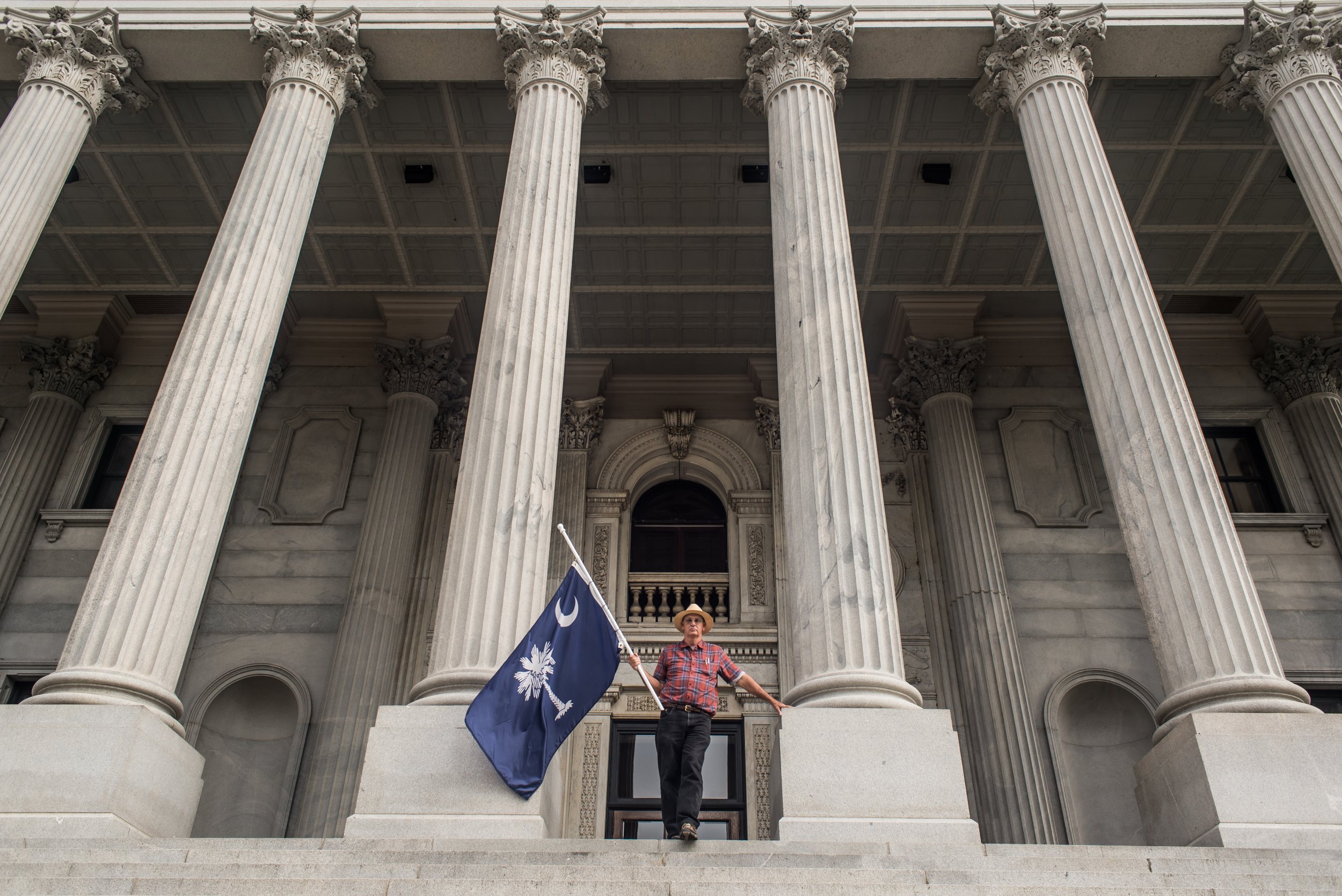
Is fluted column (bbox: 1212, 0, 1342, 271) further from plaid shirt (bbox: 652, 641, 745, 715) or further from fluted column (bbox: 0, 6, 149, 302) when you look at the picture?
fluted column (bbox: 0, 6, 149, 302)

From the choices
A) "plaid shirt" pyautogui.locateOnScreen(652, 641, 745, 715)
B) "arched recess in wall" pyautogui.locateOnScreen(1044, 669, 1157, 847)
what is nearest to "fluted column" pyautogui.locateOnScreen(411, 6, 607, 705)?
"plaid shirt" pyautogui.locateOnScreen(652, 641, 745, 715)

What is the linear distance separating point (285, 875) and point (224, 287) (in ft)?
25.0

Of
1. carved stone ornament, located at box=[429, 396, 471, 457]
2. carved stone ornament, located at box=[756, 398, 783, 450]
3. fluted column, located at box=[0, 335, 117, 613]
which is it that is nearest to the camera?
fluted column, located at box=[0, 335, 117, 613]

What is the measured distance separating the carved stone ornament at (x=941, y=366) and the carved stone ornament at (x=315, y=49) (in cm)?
1191

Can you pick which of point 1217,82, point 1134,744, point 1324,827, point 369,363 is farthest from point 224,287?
point 1134,744

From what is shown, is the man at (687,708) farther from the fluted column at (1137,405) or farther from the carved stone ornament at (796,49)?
the carved stone ornament at (796,49)

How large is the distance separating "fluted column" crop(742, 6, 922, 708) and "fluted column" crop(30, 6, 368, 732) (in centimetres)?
621

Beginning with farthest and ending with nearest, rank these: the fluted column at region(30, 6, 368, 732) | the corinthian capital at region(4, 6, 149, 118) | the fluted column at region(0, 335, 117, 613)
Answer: the fluted column at region(0, 335, 117, 613), the corinthian capital at region(4, 6, 149, 118), the fluted column at region(30, 6, 368, 732)

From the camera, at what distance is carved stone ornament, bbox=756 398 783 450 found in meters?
21.4

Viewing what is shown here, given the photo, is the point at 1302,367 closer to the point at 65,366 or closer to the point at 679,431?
the point at 679,431

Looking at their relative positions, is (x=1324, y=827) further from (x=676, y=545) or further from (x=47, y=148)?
(x=47, y=148)

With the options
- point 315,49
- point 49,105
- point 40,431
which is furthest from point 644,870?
point 40,431

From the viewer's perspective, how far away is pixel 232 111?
1742 centimetres

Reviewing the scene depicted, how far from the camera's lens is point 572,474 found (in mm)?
20938
